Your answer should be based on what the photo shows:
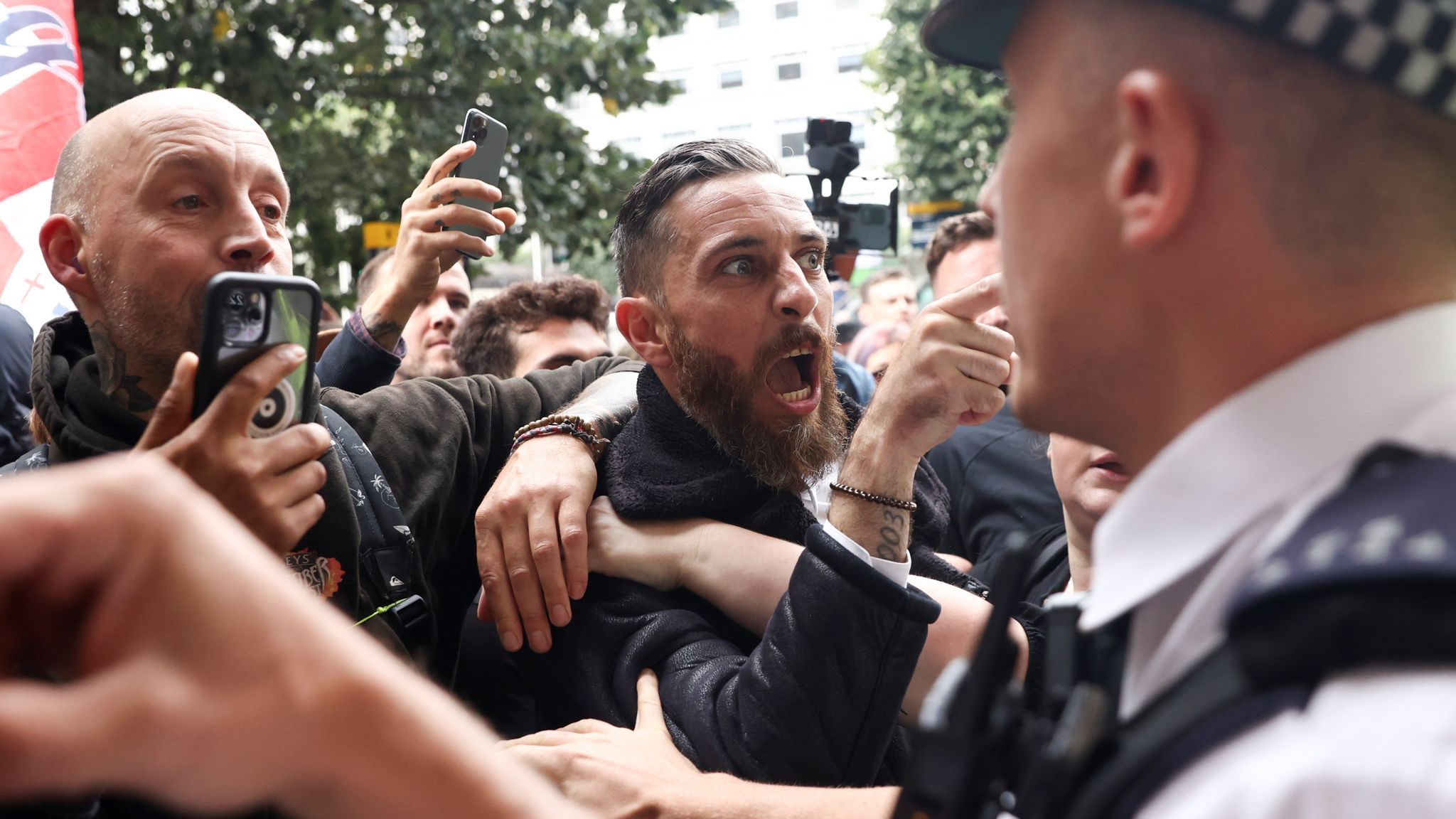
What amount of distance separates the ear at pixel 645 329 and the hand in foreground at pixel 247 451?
1168 millimetres

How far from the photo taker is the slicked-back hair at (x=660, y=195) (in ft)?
9.03

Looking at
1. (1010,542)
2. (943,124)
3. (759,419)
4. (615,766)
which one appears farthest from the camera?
(943,124)

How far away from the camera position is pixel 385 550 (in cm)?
232

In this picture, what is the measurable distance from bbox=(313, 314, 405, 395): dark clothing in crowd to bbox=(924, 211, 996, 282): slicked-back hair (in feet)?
9.88

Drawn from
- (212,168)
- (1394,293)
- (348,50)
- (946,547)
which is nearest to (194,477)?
(212,168)

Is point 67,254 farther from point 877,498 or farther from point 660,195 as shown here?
point 877,498

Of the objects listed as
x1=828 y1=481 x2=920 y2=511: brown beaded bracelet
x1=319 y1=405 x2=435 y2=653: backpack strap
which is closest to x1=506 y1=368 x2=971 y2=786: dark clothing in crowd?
x1=828 y1=481 x2=920 y2=511: brown beaded bracelet

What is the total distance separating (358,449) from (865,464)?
109 cm

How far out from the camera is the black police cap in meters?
0.82

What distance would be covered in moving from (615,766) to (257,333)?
877mm

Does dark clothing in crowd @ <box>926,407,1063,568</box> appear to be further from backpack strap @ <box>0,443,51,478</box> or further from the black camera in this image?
backpack strap @ <box>0,443,51,478</box>

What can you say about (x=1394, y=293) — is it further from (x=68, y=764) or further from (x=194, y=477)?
(x=194, y=477)

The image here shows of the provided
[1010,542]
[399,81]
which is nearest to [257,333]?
[1010,542]

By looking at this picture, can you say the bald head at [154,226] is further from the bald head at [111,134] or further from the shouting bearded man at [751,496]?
the shouting bearded man at [751,496]
